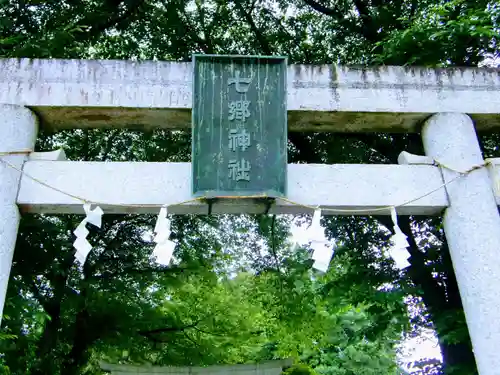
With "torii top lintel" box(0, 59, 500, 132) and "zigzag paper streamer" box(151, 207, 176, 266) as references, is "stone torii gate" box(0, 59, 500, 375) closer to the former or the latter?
"torii top lintel" box(0, 59, 500, 132)

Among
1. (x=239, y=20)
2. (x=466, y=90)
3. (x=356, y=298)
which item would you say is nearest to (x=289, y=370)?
(x=356, y=298)

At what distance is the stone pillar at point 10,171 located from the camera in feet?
13.6

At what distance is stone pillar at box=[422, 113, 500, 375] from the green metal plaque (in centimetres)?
148

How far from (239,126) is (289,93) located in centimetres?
68

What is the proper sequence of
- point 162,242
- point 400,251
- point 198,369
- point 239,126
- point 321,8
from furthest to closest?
point 198,369, point 321,8, point 239,126, point 400,251, point 162,242

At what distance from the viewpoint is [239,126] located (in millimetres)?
4395

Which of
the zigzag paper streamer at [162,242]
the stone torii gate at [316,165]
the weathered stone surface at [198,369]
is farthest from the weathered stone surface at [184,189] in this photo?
the weathered stone surface at [198,369]

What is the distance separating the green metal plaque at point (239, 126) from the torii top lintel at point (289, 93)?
0.28 meters

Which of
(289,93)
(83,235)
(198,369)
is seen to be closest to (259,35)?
(289,93)

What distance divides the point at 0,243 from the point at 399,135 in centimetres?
518

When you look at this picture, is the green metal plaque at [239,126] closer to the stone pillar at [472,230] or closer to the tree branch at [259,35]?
the stone pillar at [472,230]

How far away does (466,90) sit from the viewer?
490 cm

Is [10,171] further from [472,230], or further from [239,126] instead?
[472,230]

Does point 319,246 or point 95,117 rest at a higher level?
point 95,117
